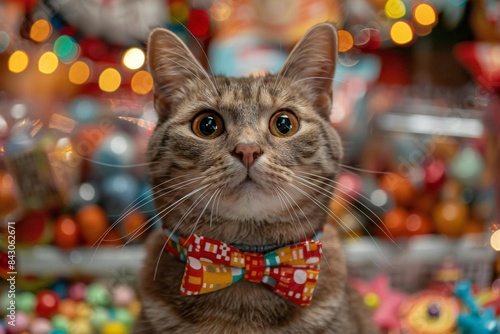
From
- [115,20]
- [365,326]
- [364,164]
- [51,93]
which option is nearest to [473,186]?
[364,164]

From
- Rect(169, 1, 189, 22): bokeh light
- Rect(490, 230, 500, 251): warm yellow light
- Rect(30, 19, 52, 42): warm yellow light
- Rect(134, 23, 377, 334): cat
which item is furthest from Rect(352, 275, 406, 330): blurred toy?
Rect(30, 19, 52, 42): warm yellow light

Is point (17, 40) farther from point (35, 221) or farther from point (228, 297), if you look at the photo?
point (228, 297)

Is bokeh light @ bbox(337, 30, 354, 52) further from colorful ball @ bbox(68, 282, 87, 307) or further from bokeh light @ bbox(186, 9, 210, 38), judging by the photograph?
colorful ball @ bbox(68, 282, 87, 307)

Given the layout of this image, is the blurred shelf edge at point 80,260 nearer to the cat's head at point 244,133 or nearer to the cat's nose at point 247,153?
the cat's head at point 244,133

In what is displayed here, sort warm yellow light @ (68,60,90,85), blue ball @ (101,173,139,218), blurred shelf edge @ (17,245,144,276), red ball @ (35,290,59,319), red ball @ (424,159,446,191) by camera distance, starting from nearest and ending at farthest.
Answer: red ball @ (35,290,59,319), blurred shelf edge @ (17,245,144,276), blue ball @ (101,173,139,218), warm yellow light @ (68,60,90,85), red ball @ (424,159,446,191)

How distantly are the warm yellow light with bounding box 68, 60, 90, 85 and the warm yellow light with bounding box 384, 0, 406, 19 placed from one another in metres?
1.05

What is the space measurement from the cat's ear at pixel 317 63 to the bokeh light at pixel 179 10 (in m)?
0.77

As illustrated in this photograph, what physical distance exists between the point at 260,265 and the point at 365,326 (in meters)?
0.34

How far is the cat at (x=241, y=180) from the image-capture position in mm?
745

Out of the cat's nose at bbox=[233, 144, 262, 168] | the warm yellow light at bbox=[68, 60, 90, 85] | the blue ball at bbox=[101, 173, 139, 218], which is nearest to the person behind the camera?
the cat's nose at bbox=[233, 144, 262, 168]

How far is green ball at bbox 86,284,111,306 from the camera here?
1328 millimetres

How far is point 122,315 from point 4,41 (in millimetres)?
896

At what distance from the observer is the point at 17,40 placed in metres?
1.47

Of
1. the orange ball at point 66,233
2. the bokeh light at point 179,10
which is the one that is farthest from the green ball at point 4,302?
the bokeh light at point 179,10
